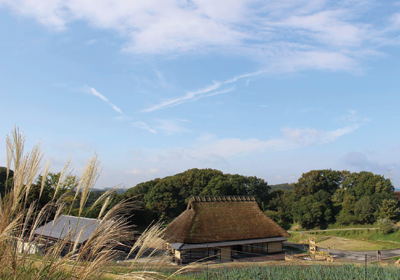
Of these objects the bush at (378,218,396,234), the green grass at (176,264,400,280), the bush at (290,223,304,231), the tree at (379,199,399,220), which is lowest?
the bush at (290,223,304,231)

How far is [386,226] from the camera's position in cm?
2442

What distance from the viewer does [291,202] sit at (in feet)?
117

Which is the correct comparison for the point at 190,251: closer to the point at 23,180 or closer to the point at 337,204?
the point at 23,180

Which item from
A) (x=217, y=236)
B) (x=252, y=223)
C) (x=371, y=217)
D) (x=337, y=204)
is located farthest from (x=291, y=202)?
(x=217, y=236)

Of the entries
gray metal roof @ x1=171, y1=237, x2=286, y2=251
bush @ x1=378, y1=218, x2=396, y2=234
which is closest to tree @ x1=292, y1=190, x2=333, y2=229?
bush @ x1=378, y1=218, x2=396, y2=234

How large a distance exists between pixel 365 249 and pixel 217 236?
13920mm

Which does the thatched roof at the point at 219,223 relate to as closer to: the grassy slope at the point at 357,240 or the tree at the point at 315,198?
the grassy slope at the point at 357,240

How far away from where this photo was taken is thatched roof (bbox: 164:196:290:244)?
1473cm

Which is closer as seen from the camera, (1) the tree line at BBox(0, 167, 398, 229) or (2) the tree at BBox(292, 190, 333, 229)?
(1) the tree line at BBox(0, 167, 398, 229)

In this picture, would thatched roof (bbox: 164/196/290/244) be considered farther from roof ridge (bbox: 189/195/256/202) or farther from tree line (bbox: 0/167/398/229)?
tree line (bbox: 0/167/398/229)

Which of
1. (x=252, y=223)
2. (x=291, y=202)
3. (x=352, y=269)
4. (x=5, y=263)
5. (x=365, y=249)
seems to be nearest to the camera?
(x=5, y=263)

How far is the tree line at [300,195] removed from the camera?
1152 inches

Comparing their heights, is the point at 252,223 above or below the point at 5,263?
below

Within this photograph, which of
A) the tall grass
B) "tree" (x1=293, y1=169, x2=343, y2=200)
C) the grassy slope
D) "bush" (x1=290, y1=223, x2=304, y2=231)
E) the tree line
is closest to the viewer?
the tall grass
